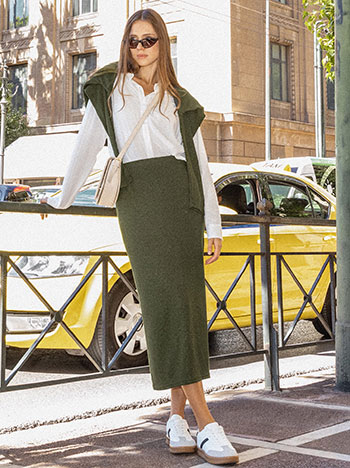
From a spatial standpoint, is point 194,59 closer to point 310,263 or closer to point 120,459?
point 310,263

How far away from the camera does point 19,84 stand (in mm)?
33875

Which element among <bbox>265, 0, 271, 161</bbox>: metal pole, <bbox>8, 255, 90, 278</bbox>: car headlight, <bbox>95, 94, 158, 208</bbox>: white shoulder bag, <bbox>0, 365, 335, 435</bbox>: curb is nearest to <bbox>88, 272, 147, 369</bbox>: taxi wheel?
<bbox>8, 255, 90, 278</bbox>: car headlight

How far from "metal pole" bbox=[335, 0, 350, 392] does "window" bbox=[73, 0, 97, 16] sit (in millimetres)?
28094

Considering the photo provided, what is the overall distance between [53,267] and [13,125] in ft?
84.3

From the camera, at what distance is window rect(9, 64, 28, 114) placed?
33344 mm

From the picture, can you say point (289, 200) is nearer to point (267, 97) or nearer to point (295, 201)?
point (295, 201)

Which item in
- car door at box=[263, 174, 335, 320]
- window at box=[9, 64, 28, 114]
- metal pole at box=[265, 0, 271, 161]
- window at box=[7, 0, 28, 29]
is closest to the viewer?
car door at box=[263, 174, 335, 320]

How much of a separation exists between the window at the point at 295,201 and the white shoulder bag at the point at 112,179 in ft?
14.1

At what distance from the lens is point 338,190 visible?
5.38 metres

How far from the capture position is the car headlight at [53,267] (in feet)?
20.3

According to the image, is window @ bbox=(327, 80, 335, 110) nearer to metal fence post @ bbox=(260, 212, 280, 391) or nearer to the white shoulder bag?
metal fence post @ bbox=(260, 212, 280, 391)

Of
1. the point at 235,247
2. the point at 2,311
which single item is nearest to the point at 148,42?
the point at 2,311

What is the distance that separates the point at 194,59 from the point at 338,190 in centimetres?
2489

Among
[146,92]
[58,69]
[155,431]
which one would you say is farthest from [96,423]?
[58,69]
